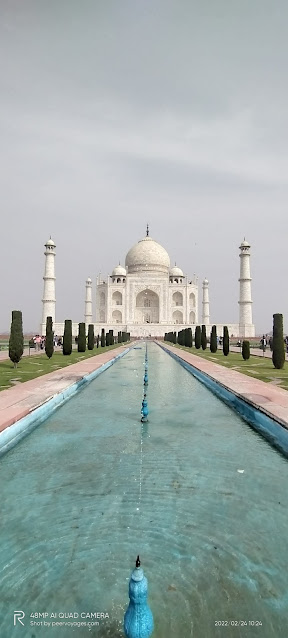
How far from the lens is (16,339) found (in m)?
14.2

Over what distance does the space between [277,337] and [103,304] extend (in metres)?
45.1

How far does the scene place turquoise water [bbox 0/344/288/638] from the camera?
209cm

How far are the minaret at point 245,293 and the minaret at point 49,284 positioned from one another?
22947 millimetres

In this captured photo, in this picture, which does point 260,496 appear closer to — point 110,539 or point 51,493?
point 110,539

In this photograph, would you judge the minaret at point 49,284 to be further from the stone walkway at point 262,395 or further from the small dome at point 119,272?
the stone walkway at point 262,395

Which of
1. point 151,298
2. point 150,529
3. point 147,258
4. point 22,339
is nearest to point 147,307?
point 151,298

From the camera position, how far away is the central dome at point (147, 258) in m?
61.4

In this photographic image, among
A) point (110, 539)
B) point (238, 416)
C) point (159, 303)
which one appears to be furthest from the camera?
point (159, 303)

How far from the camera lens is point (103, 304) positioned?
58875 mm

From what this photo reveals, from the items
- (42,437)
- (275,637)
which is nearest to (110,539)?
(275,637)

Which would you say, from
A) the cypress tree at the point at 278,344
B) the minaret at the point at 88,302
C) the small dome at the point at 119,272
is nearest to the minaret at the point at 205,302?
the small dome at the point at 119,272

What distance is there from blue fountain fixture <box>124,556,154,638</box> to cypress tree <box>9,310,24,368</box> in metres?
12.7

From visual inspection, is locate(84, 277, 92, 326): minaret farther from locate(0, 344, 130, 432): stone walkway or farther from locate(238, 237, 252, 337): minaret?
locate(0, 344, 130, 432): stone walkway

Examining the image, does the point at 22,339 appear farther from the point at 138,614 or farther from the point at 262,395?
the point at 138,614
